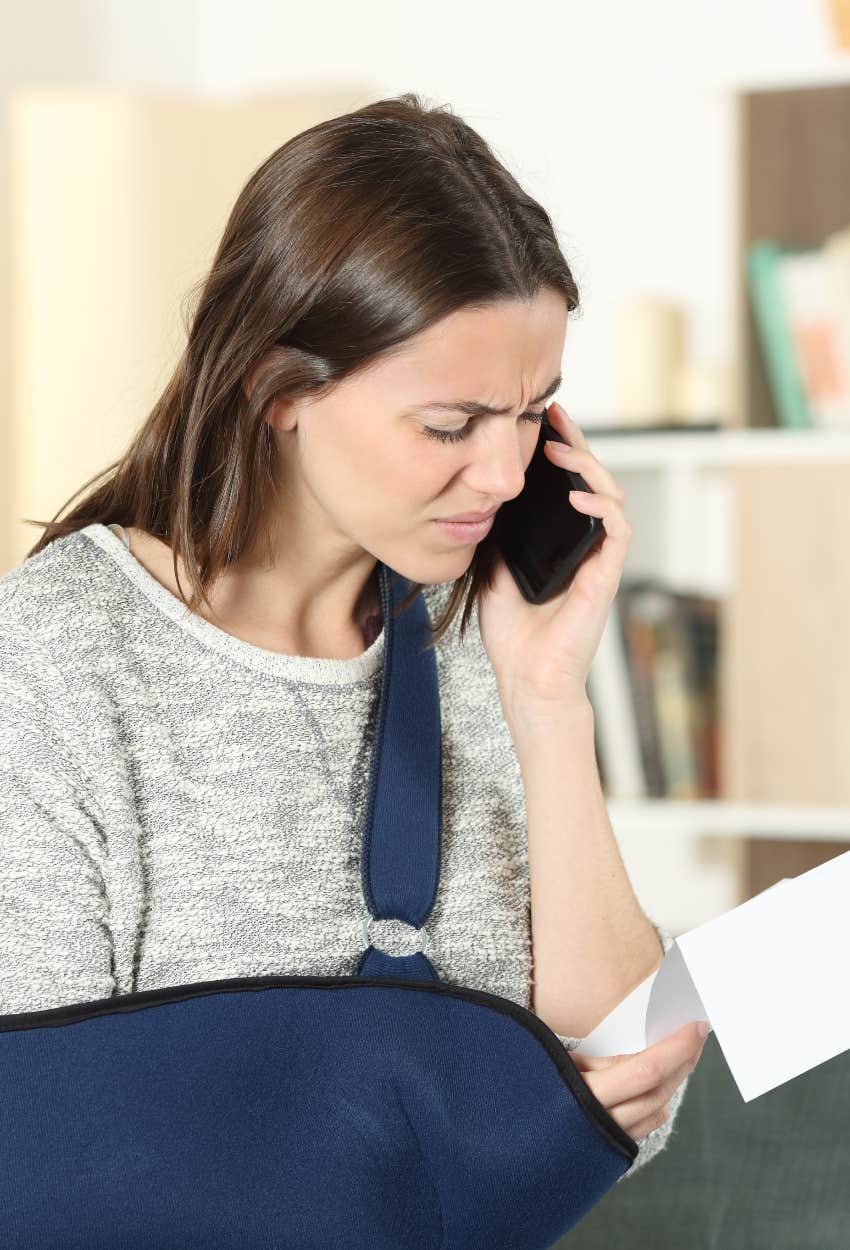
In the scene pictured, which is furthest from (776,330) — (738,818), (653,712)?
(738,818)

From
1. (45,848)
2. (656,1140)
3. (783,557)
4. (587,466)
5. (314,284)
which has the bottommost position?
(783,557)

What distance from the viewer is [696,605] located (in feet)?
8.02

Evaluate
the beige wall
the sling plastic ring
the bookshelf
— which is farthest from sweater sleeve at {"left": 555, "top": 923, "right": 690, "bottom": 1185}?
the beige wall

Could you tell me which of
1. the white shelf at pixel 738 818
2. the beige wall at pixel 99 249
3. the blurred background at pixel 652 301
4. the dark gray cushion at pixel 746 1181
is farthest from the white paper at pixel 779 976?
the beige wall at pixel 99 249

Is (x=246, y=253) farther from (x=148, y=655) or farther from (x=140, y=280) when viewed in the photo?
(x=140, y=280)

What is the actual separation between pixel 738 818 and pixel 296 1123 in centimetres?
158

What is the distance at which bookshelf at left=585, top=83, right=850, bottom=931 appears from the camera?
2.26 metres

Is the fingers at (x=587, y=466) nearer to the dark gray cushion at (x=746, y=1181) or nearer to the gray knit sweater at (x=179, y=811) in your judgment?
the gray knit sweater at (x=179, y=811)

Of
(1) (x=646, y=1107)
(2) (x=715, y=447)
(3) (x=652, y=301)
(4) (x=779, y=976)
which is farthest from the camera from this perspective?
(3) (x=652, y=301)

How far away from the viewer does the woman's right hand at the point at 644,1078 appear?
87 cm

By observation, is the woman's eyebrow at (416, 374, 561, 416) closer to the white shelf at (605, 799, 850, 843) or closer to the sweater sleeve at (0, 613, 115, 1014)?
the sweater sleeve at (0, 613, 115, 1014)

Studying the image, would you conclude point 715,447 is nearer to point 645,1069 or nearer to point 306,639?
point 306,639

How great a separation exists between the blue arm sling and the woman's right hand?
0.09 ft

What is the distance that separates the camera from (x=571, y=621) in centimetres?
116
